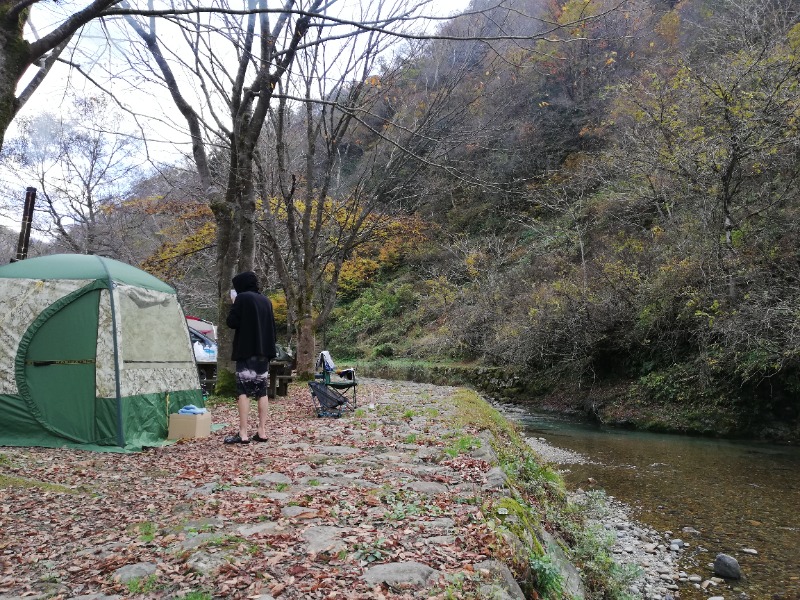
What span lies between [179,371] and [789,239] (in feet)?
39.9

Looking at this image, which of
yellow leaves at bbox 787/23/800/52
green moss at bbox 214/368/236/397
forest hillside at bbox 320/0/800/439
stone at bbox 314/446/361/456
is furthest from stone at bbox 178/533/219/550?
yellow leaves at bbox 787/23/800/52

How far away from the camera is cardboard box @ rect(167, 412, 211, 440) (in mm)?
6535

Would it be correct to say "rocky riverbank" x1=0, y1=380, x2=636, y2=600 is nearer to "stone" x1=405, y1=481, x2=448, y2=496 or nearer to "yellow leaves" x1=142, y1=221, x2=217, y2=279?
"stone" x1=405, y1=481, x2=448, y2=496

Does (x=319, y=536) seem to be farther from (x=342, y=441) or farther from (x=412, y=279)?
(x=412, y=279)

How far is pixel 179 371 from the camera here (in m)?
7.34

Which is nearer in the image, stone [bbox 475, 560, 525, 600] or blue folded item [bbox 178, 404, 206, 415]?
stone [bbox 475, 560, 525, 600]

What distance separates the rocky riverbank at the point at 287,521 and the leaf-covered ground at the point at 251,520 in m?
0.01

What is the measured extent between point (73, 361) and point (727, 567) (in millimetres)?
7150

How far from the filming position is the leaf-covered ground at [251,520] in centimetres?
264

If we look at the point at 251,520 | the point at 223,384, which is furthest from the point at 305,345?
the point at 251,520

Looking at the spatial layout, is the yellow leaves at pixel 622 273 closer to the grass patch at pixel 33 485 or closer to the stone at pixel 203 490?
the stone at pixel 203 490

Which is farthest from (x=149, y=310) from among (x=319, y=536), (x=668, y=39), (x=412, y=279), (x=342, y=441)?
(x=668, y=39)

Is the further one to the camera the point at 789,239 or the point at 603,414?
the point at 603,414

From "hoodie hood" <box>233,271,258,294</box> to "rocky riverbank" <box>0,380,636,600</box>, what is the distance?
1829mm
